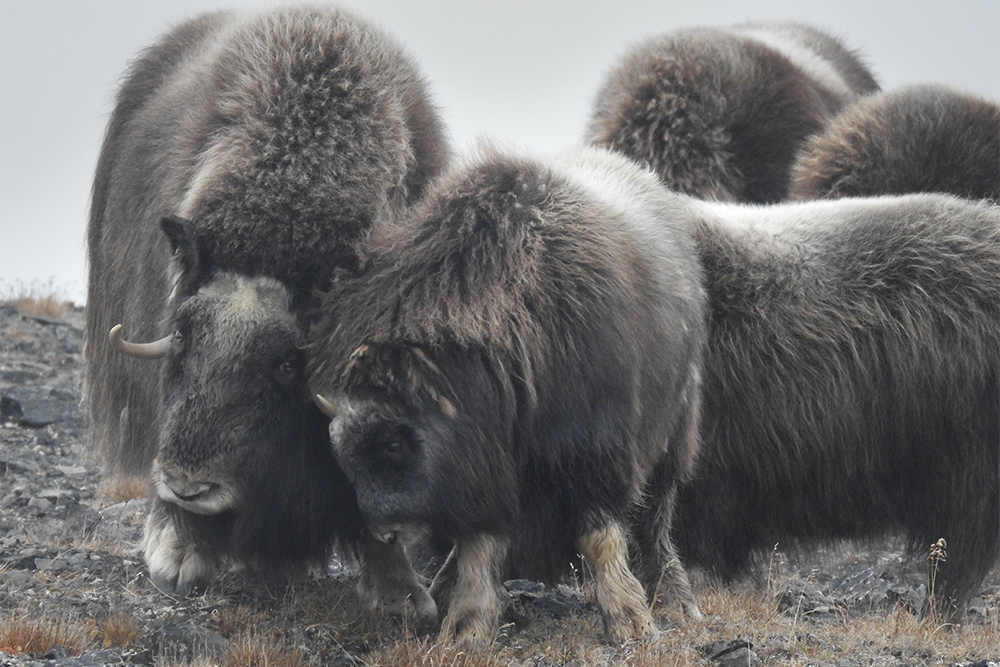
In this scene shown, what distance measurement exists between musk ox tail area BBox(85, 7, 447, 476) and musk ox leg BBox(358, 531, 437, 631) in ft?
2.57

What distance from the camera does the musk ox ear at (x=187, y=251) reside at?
12.5ft

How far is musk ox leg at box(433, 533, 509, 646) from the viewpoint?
11.7ft

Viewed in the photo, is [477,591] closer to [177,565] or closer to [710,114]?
[177,565]

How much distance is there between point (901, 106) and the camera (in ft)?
19.3

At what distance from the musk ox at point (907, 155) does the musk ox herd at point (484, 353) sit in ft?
2.86

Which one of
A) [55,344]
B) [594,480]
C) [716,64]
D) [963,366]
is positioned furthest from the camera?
[55,344]

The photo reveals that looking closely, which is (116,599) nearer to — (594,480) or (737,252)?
(594,480)

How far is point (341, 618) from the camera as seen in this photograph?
3.97 m

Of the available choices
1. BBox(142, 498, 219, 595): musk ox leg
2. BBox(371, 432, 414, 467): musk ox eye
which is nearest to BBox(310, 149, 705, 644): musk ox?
BBox(371, 432, 414, 467): musk ox eye

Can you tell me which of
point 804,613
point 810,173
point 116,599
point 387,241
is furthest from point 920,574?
point 116,599

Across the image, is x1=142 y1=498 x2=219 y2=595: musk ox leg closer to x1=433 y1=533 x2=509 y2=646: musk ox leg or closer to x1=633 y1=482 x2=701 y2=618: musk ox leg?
x1=433 y1=533 x2=509 y2=646: musk ox leg

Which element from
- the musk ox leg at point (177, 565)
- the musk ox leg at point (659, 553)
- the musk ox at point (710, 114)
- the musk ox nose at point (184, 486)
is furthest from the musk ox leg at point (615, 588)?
the musk ox at point (710, 114)

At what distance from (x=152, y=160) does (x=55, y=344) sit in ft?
11.6

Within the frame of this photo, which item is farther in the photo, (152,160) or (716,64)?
(716,64)
